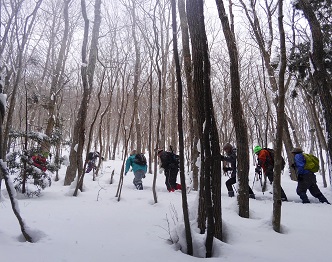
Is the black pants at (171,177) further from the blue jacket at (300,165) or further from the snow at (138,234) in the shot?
the blue jacket at (300,165)

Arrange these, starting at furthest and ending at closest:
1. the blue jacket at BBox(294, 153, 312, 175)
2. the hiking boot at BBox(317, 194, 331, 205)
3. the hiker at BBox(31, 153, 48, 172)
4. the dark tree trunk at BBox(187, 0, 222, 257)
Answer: the blue jacket at BBox(294, 153, 312, 175)
the hiking boot at BBox(317, 194, 331, 205)
the hiker at BBox(31, 153, 48, 172)
the dark tree trunk at BBox(187, 0, 222, 257)

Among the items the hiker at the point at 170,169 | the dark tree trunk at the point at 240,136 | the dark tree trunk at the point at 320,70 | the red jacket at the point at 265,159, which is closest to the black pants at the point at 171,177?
the hiker at the point at 170,169

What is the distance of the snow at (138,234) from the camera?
3121mm

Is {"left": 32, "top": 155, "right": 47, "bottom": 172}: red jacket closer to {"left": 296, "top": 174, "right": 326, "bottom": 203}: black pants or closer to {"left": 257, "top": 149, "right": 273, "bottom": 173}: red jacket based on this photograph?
{"left": 257, "top": 149, "right": 273, "bottom": 173}: red jacket

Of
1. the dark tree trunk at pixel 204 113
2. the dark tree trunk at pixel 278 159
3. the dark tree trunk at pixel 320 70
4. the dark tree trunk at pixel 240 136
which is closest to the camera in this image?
the dark tree trunk at pixel 204 113

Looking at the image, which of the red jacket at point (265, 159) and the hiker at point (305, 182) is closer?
the hiker at point (305, 182)

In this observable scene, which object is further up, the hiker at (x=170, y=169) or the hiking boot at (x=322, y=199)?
the hiker at (x=170, y=169)

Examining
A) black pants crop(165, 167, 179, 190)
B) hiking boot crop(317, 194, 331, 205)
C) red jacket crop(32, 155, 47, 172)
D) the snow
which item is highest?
red jacket crop(32, 155, 47, 172)

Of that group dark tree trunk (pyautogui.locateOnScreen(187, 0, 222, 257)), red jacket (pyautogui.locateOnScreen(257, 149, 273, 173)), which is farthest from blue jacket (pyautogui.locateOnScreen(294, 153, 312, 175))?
dark tree trunk (pyautogui.locateOnScreen(187, 0, 222, 257))

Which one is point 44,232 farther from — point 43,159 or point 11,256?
point 43,159

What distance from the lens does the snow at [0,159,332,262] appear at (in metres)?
3.12

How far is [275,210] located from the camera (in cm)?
422

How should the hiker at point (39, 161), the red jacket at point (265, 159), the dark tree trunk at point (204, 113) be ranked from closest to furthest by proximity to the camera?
the dark tree trunk at point (204, 113) → the hiker at point (39, 161) → the red jacket at point (265, 159)

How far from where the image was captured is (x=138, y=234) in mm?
4023
